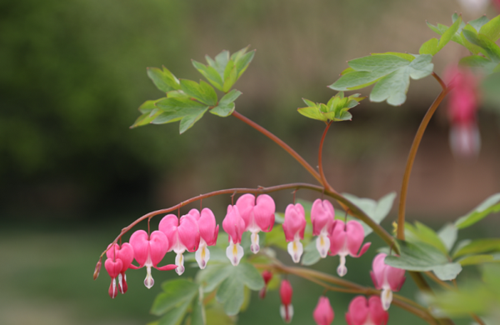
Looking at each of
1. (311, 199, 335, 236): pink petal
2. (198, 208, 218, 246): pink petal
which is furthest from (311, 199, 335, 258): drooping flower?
(198, 208, 218, 246): pink petal

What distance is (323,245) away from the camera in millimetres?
511

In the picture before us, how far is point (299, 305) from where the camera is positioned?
3.61 m

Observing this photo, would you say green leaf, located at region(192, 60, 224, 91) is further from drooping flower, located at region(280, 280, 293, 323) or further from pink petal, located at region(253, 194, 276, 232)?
drooping flower, located at region(280, 280, 293, 323)

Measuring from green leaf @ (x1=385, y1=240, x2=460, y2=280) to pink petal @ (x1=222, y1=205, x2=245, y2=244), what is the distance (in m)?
0.16

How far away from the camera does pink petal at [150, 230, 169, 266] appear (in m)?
0.51

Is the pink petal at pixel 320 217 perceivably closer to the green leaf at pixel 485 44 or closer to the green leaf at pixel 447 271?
the green leaf at pixel 447 271

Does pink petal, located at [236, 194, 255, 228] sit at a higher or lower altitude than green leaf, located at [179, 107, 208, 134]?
lower

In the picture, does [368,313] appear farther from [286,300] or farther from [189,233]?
→ [189,233]

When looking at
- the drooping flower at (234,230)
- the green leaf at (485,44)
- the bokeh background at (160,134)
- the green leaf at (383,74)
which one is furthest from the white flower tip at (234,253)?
the bokeh background at (160,134)

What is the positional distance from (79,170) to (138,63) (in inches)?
106

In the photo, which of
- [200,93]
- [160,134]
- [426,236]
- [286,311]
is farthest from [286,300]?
[160,134]

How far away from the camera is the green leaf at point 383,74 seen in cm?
48

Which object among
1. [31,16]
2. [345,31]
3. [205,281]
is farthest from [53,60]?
[205,281]

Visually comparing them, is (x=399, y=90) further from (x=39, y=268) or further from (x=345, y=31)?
(x=39, y=268)
